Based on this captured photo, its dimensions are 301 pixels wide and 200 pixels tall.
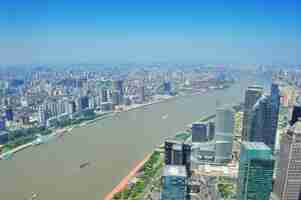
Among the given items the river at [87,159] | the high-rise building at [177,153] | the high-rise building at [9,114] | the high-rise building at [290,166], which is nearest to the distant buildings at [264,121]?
the high-rise building at [290,166]

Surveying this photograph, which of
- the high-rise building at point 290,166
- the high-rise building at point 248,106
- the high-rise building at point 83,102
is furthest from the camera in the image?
the high-rise building at point 83,102

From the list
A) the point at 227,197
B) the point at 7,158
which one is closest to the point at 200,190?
the point at 227,197

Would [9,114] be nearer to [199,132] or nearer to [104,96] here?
[104,96]

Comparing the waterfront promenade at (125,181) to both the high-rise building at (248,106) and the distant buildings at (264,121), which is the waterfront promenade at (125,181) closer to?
the high-rise building at (248,106)

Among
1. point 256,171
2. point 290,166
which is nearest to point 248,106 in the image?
point 290,166

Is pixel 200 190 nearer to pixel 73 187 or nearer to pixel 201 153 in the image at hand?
pixel 201 153

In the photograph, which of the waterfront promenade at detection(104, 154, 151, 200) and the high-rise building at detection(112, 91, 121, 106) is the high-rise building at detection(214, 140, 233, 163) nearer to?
the waterfront promenade at detection(104, 154, 151, 200)
